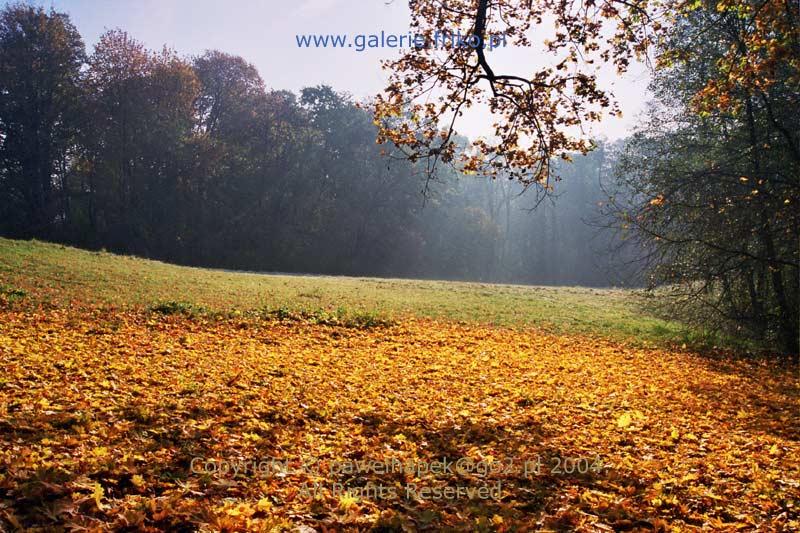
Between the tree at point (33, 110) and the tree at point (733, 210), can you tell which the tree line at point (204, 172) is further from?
the tree at point (733, 210)

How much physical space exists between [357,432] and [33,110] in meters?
40.5

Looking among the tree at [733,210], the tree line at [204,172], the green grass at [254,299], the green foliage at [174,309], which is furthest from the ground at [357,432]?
the tree line at [204,172]

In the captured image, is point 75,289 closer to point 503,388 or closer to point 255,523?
point 503,388

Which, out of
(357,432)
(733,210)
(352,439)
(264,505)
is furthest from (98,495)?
(733,210)

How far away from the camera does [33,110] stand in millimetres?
34781

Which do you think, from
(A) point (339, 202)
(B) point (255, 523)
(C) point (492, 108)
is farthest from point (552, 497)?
(A) point (339, 202)

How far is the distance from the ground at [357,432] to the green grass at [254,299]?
112 centimetres

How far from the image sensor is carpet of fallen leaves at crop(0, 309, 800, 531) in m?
3.46

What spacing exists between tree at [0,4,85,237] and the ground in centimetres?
2965

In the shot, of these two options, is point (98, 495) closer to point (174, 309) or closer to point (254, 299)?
point (174, 309)

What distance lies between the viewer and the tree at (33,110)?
1329 inches

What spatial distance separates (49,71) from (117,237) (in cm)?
1203

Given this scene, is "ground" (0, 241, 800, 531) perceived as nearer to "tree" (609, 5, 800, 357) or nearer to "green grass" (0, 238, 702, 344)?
"green grass" (0, 238, 702, 344)

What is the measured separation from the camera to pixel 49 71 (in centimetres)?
3494
